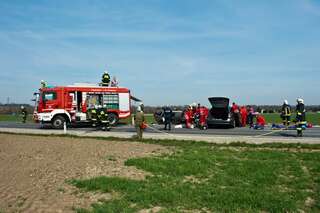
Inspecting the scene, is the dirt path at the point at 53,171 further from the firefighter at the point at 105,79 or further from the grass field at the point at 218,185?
the firefighter at the point at 105,79

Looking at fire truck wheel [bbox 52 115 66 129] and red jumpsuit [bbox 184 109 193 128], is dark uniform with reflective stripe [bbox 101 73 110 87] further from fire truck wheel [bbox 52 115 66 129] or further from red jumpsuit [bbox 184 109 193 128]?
red jumpsuit [bbox 184 109 193 128]

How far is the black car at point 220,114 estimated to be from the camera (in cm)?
2141

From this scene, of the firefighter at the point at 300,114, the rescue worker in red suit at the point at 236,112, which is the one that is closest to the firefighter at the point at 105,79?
the rescue worker in red suit at the point at 236,112

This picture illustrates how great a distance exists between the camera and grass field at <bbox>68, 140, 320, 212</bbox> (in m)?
5.64

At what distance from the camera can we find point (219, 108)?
21.8m

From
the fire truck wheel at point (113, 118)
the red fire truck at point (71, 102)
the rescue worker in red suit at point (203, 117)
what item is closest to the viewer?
the rescue worker in red suit at point (203, 117)

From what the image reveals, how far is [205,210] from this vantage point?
548 centimetres

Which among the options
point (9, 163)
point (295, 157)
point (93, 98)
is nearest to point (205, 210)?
point (295, 157)

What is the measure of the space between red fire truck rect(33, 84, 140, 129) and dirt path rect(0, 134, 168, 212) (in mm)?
9164

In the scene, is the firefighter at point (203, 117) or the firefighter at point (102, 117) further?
the firefighter at point (203, 117)

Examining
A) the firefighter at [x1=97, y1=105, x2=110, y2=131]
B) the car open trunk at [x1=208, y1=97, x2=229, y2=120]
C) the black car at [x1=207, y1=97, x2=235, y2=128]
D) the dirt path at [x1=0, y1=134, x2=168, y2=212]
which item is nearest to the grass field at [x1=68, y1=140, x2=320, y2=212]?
the dirt path at [x1=0, y1=134, x2=168, y2=212]

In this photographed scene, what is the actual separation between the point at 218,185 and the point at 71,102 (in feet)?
57.1

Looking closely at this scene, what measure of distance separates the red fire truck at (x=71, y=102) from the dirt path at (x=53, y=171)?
9.16m

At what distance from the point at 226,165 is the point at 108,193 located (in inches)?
144
